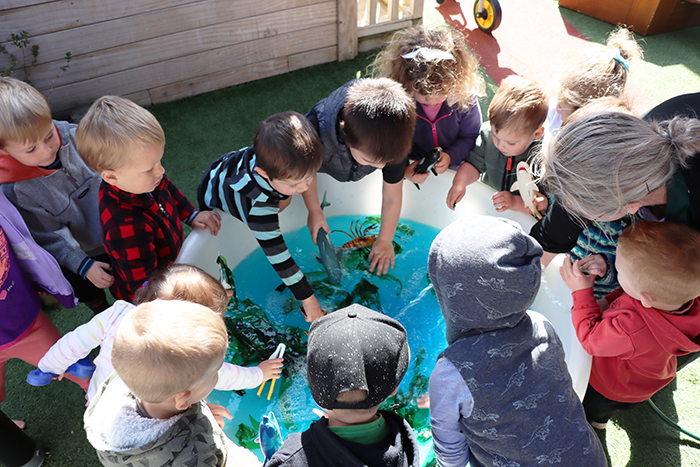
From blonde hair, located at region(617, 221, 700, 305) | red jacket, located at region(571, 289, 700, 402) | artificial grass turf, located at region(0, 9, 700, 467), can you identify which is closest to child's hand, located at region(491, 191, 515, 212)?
red jacket, located at region(571, 289, 700, 402)

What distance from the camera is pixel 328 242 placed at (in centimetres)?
189

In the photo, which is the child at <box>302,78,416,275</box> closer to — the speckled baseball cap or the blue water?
the blue water

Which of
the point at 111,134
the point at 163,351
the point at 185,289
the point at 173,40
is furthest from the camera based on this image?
the point at 173,40

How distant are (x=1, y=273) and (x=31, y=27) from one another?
158cm

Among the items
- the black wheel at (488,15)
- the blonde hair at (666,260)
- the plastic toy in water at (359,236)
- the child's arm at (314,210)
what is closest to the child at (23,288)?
the child's arm at (314,210)

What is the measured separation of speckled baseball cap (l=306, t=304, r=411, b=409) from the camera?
909 mm

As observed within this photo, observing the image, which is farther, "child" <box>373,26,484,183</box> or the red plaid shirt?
"child" <box>373,26,484,183</box>

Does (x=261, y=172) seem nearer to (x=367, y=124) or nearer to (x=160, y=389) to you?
(x=367, y=124)

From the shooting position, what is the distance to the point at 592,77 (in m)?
1.50

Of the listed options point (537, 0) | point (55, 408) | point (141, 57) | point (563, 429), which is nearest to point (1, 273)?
point (55, 408)

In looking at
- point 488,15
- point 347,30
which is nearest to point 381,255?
point 347,30

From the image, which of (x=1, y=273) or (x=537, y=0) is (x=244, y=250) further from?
(x=537, y=0)

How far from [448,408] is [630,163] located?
687 millimetres

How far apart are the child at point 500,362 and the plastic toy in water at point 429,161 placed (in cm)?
80
